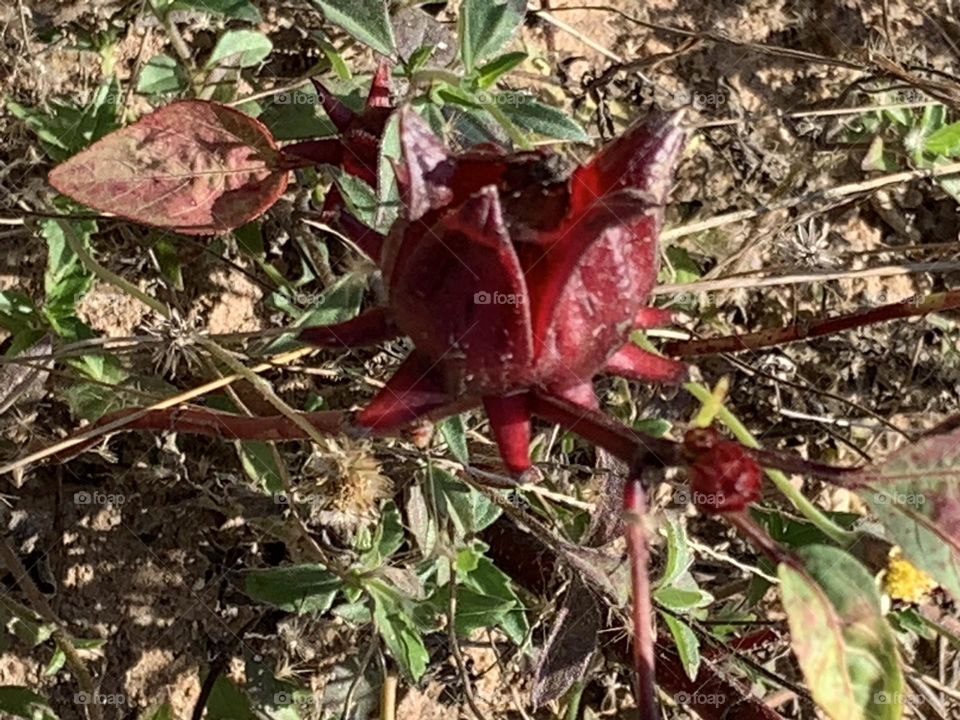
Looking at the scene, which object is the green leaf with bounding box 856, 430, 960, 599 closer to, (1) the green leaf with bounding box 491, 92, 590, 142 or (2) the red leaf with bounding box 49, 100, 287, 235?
(1) the green leaf with bounding box 491, 92, 590, 142

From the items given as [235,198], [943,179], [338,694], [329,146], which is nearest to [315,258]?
[235,198]

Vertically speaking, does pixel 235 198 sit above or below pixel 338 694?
above

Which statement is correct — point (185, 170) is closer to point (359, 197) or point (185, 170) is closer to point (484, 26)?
point (359, 197)

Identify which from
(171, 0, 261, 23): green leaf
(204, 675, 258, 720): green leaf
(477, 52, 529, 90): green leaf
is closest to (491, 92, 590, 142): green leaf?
(477, 52, 529, 90): green leaf

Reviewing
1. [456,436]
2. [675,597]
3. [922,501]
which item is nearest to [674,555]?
[675,597]

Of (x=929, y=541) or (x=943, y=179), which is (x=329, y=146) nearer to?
(x=929, y=541)

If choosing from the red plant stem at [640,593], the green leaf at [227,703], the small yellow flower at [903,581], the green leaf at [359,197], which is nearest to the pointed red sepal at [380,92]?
the green leaf at [359,197]

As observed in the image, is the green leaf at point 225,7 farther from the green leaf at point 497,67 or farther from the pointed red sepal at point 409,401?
the pointed red sepal at point 409,401
